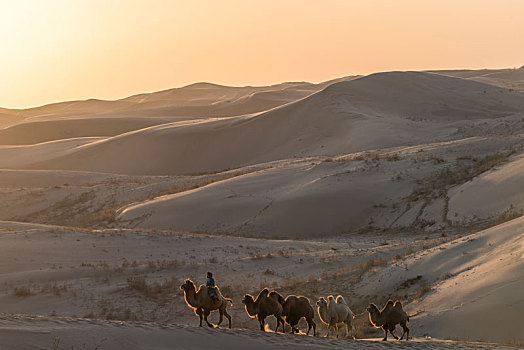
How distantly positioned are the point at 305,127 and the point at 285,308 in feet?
144

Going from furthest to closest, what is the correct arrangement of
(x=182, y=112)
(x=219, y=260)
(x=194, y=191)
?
1. (x=182, y=112)
2. (x=194, y=191)
3. (x=219, y=260)

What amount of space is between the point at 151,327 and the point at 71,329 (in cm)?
98

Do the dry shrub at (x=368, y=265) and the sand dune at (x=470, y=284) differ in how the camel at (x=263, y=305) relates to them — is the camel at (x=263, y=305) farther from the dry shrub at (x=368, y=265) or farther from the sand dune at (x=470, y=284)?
the dry shrub at (x=368, y=265)

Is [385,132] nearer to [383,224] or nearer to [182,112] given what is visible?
[383,224]

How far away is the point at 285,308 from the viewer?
9438 mm

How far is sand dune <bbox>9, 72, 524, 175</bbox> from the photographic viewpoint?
50.0 m

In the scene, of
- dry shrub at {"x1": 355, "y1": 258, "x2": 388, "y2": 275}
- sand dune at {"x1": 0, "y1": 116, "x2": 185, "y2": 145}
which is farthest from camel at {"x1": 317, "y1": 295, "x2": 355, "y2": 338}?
sand dune at {"x1": 0, "y1": 116, "x2": 185, "y2": 145}

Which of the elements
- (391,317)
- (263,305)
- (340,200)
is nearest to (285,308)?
(263,305)

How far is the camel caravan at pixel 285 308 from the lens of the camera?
9031 millimetres

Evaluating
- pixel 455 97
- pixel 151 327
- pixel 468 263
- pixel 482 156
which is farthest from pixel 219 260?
pixel 455 97

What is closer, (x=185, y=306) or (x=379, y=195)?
(x=185, y=306)

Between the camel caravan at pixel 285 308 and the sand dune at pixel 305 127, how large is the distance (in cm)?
3559

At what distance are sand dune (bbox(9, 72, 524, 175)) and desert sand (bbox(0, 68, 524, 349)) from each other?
236 millimetres

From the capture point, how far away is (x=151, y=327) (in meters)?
8.37
